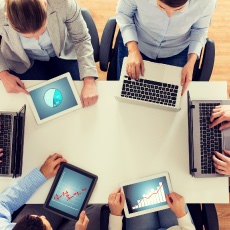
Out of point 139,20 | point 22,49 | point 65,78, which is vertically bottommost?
point 65,78

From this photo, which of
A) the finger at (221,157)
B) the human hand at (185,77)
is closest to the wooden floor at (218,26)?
the human hand at (185,77)

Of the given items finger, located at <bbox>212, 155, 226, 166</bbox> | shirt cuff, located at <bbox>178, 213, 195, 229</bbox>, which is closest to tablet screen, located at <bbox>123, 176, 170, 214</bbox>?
shirt cuff, located at <bbox>178, 213, 195, 229</bbox>

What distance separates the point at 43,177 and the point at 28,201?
13 centimetres

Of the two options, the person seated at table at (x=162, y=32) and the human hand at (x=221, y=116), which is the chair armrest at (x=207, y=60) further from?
the human hand at (x=221, y=116)

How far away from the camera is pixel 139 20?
1.68m

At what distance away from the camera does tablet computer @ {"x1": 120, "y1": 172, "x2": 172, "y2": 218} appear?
1.49m

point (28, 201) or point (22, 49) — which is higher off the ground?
point (22, 49)

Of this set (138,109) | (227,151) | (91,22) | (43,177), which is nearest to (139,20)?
(91,22)

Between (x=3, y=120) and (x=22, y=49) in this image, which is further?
(x=22, y=49)

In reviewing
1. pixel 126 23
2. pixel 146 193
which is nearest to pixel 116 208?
pixel 146 193

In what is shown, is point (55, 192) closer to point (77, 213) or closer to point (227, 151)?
point (77, 213)

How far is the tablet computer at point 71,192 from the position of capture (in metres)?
1.50

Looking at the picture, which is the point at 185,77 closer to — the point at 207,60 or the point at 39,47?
the point at 207,60

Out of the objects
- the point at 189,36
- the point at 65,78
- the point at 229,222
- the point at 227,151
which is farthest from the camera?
the point at 229,222
